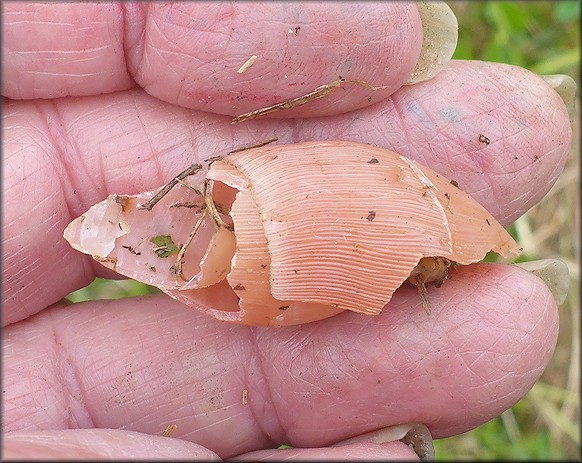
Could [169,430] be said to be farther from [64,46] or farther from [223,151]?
[64,46]

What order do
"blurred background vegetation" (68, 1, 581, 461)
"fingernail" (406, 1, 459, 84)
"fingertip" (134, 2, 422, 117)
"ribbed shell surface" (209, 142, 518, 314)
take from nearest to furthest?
"ribbed shell surface" (209, 142, 518, 314), "fingertip" (134, 2, 422, 117), "fingernail" (406, 1, 459, 84), "blurred background vegetation" (68, 1, 581, 461)

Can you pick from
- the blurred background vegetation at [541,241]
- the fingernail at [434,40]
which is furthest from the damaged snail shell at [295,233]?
the blurred background vegetation at [541,241]

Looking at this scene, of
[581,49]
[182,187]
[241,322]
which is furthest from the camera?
[581,49]

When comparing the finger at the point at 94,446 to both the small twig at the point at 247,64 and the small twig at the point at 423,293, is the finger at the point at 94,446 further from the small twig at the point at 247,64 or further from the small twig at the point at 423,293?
the small twig at the point at 247,64

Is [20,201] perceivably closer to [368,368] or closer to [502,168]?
[368,368]

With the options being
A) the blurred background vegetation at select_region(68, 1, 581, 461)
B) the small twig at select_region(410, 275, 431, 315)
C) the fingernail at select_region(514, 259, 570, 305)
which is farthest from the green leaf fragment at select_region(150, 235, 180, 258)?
the fingernail at select_region(514, 259, 570, 305)

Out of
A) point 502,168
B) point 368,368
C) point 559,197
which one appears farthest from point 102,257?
point 559,197

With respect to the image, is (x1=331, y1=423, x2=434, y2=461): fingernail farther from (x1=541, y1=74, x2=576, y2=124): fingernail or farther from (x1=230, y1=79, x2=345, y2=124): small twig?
(x1=541, y1=74, x2=576, y2=124): fingernail
